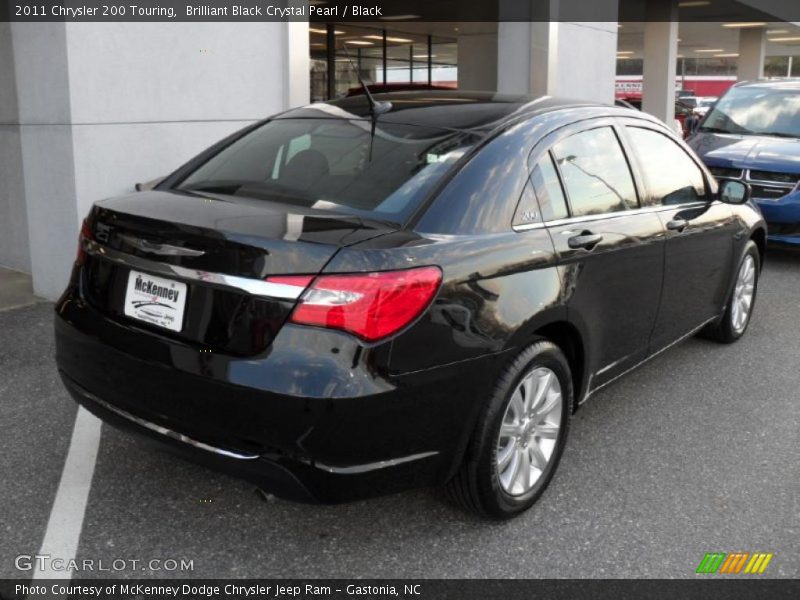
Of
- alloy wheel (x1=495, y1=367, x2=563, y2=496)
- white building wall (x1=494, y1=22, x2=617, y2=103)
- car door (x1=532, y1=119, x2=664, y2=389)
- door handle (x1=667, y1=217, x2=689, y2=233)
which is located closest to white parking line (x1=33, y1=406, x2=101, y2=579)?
alloy wheel (x1=495, y1=367, x2=563, y2=496)

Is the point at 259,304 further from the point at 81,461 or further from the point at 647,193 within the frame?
the point at 647,193

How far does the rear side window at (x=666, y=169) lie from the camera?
173 inches

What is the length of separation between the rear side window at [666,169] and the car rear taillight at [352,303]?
6.96 feet

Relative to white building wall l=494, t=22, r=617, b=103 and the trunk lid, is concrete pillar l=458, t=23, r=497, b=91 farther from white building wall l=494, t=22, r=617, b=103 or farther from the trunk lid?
the trunk lid

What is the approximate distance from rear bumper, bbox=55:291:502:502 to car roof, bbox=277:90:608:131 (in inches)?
43.6

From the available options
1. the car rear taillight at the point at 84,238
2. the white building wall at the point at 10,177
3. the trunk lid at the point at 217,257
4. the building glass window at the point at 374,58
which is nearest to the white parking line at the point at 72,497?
the trunk lid at the point at 217,257

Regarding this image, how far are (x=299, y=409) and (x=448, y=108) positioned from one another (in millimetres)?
1701

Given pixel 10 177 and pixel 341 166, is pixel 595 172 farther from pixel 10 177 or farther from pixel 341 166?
pixel 10 177

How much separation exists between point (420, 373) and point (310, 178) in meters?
1.04

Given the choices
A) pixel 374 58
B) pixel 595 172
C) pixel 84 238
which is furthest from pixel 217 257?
pixel 374 58

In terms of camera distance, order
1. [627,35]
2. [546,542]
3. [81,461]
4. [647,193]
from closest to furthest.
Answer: [546,542] < [81,461] < [647,193] < [627,35]

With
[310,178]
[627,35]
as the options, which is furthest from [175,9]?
[627,35]

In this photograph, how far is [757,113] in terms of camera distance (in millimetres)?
9812

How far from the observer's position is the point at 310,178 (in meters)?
3.44
